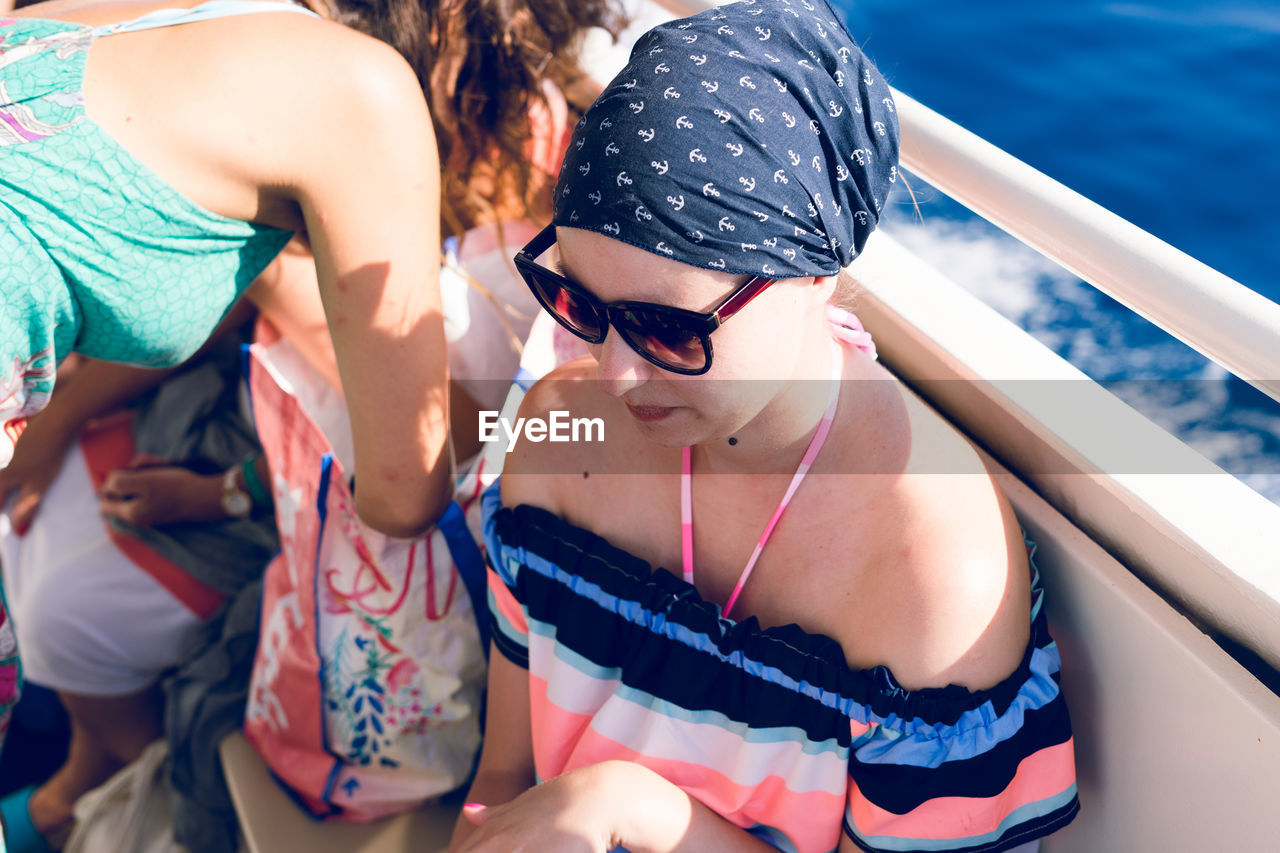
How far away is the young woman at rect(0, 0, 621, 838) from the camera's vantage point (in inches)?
49.0

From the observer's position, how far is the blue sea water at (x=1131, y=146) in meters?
2.47

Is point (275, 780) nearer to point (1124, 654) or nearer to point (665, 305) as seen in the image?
point (665, 305)

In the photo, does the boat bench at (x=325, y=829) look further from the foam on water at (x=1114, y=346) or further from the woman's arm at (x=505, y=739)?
the foam on water at (x=1114, y=346)

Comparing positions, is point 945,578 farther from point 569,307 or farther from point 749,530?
point 569,307

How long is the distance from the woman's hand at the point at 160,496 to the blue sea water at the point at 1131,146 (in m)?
2.19

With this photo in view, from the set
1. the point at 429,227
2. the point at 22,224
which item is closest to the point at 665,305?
the point at 429,227

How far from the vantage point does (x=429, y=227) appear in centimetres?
146

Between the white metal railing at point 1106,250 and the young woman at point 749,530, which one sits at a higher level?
the white metal railing at point 1106,250

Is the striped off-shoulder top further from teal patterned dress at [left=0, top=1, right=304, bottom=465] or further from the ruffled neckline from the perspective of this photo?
teal patterned dress at [left=0, top=1, right=304, bottom=465]

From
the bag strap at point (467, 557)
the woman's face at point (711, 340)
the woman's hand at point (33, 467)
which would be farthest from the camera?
the woman's hand at point (33, 467)

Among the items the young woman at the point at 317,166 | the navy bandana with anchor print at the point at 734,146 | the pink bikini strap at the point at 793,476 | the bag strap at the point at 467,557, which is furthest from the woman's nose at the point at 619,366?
the bag strap at the point at 467,557

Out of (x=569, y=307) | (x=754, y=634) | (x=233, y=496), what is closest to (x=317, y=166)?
(x=569, y=307)

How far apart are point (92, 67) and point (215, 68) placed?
0.17 m

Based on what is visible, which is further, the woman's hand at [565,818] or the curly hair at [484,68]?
the curly hair at [484,68]
